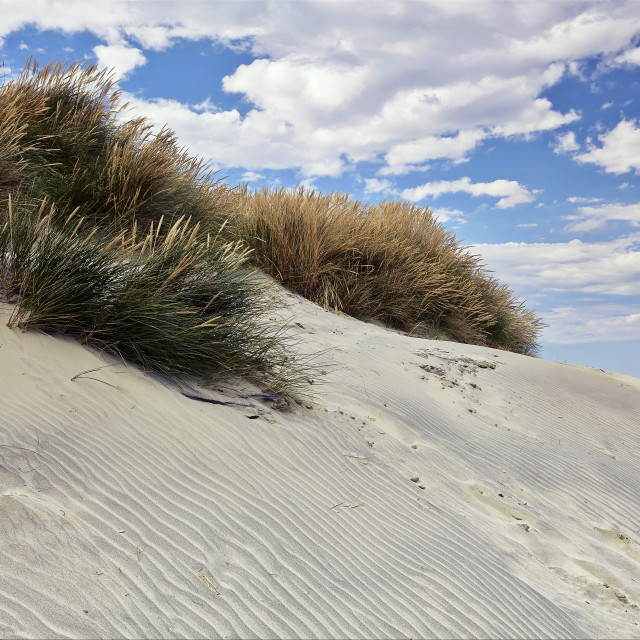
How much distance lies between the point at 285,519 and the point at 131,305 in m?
1.76

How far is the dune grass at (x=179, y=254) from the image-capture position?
4109mm

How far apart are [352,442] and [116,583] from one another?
7.01ft

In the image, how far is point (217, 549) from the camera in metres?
2.78

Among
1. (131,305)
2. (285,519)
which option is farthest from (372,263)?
(285,519)

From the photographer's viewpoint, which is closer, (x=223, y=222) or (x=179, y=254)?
(x=179, y=254)

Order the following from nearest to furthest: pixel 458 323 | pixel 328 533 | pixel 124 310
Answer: pixel 328 533, pixel 124 310, pixel 458 323

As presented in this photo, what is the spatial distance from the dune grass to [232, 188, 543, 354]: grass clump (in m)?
0.03

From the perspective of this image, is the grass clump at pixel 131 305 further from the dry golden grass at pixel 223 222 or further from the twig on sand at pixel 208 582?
the twig on sand at pixel 208 582

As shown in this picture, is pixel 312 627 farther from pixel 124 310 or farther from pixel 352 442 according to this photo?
pixel 124 310

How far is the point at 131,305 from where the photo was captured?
13.4 ft

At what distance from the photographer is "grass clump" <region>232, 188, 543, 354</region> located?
29.6 feet

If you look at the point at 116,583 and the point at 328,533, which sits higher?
the point at 328,533

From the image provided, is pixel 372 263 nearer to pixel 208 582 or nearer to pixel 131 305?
pixel 131 305

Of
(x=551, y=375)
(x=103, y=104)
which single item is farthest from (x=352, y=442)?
(x=103, y=104)
